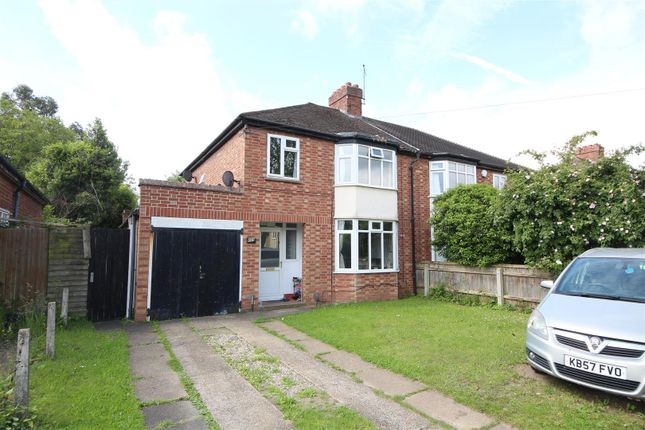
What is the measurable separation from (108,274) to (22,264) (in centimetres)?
160

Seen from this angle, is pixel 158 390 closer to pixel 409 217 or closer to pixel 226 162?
pixel 226 162

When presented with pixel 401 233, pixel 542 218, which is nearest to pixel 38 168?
pixel 401 233

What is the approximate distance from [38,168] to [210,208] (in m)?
21.6

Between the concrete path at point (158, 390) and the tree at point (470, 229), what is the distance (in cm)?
862

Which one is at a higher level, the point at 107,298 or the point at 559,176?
the point at 559,176

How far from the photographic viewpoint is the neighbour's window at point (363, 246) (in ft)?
35.6

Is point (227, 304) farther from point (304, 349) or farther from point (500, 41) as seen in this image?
point (500, 41)

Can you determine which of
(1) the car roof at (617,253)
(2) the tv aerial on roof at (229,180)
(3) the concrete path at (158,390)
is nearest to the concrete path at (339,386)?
(3) the concrete path at (158,390)

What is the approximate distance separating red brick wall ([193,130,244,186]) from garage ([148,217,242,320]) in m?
1.83

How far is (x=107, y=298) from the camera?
805cm

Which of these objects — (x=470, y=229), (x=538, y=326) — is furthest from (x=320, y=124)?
(x=538, y=326)

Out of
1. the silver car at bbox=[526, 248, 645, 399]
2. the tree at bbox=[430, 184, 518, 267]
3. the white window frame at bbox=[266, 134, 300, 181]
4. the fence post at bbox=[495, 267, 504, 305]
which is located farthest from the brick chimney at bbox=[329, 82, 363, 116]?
the silver car at bbox=[526, 248, 645, 399]

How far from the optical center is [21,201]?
10609 mm

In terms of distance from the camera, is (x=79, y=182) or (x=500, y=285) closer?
(x=500, y=285)
